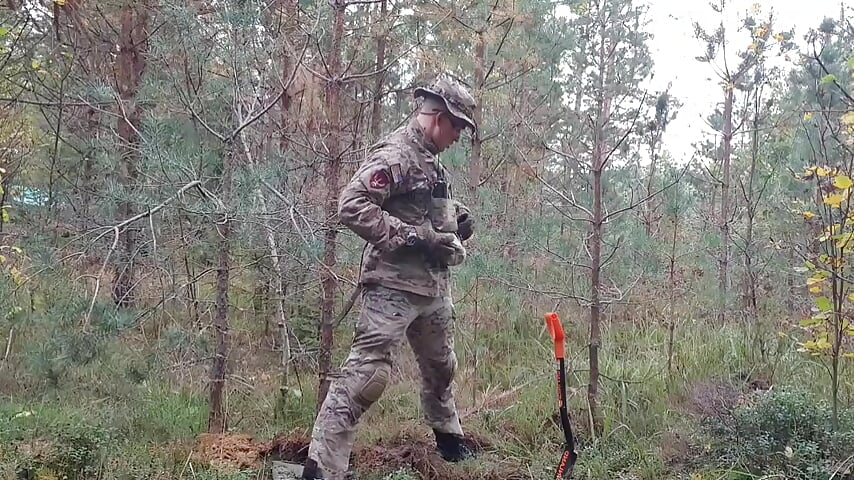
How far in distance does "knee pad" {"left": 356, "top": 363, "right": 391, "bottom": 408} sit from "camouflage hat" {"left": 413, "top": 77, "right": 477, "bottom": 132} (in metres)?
1.42

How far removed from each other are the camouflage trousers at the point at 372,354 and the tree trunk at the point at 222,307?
3.02ft

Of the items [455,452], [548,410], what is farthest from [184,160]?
[548,410]

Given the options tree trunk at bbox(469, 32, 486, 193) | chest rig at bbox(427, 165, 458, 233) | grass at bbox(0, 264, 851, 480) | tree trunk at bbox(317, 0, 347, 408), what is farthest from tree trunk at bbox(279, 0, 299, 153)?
tree trunk at bbox(469, 32, 486, 193)

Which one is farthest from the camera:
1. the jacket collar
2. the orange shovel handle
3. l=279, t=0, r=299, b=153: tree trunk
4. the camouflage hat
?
l=279, t=0, r=299, b=153: tree trunk

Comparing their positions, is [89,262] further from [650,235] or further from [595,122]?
[650,235]

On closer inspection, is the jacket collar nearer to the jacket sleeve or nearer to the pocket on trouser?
the jacket sleeve

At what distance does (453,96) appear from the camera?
391 cm

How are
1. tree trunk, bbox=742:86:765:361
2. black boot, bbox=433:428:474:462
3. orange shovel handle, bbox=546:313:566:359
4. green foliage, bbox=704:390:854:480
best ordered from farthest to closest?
1. tree trunk, bbox=742:86:765:361
2. black boot, bbox=433:428:474:462
3. green foliage, bbox=704:390:854:480
4. orange shovel handle, bbox=546:313:566:359

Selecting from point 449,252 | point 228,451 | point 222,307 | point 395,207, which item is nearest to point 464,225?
point 449,252

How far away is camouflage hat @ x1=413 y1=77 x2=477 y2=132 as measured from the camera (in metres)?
3.90

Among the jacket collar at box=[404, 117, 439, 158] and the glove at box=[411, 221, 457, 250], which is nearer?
the glove at box=[411, 221, 457, 250]

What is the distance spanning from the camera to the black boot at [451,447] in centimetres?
429

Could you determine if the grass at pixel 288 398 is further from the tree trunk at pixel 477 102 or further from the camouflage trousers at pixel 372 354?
the tree trunk at pixel 477 102

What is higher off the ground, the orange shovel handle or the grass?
the orange shovel handle
